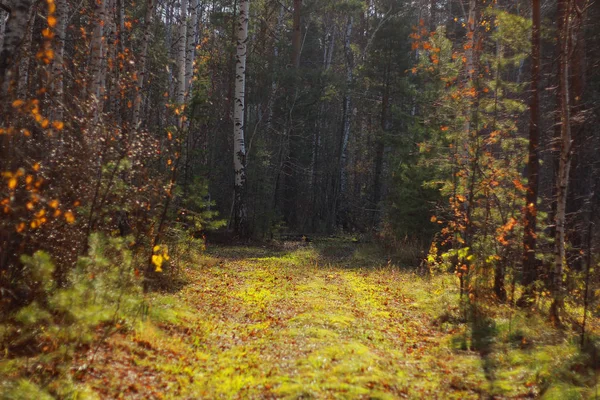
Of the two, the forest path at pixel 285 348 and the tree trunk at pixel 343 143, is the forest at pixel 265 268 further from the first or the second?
the tree trunk at pixel 343 143

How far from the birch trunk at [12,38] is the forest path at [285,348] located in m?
3.18

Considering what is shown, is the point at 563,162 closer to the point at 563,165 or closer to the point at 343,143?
the point at 563,165

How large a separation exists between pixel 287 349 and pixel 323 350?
0.50 meters

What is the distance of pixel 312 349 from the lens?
6340mm

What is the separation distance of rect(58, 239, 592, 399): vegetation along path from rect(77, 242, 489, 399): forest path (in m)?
0.02

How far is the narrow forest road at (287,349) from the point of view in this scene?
513 cm

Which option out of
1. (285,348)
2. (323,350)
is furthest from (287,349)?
(323,350)

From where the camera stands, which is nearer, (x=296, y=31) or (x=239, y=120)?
(x=239, y=120)

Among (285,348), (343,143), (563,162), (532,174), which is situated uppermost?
(343,143)

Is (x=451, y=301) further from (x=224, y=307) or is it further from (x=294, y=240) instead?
(x=294, y=240)

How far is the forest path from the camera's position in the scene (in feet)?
16.9

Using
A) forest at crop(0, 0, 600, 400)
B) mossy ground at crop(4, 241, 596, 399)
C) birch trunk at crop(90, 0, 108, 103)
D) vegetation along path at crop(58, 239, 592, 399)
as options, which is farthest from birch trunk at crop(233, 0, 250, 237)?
mossy ground at crop(4, 241, 596, 399)

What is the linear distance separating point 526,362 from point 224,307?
486 cm

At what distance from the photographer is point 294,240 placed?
20.6 metres
